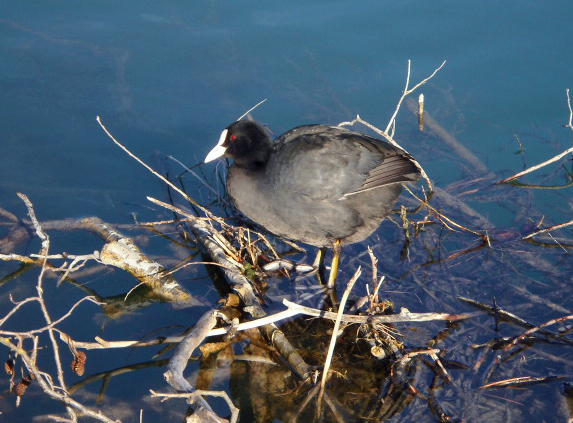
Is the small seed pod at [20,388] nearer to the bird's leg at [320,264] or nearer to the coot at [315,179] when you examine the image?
the coot at [315,179]

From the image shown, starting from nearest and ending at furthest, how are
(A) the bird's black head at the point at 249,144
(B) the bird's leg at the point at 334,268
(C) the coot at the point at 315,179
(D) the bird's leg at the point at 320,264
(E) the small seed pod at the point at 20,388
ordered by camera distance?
(E) the small seed pod at the point at 20,388 → (C) the coot at the point at 315,179 → (A) the bird's black head at the point at 249,144 → (B) the bird's leg at the point at 334,268 → (D) the bird's leg at the point at 320,264

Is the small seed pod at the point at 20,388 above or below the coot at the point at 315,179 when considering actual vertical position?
below

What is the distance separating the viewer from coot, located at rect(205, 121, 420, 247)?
11.6ft

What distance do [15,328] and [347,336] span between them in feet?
6.08

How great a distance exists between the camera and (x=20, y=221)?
4223 mm

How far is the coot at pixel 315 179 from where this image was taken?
3.54 metres

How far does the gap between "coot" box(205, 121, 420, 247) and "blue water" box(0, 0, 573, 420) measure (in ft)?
3.53

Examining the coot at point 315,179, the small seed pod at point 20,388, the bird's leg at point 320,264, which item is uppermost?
the coot at point 315,179

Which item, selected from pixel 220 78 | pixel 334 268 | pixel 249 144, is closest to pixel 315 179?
pixel 249 144

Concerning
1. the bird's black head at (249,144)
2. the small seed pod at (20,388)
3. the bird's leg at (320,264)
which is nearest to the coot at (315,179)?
the bird's black head at (249,144)

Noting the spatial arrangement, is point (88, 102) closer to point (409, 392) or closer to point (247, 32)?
point (247, 32)

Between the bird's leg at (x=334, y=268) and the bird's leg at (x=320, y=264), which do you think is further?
the bird's leg at (x=320, y=264)

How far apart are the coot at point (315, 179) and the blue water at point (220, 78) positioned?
3.53 ft

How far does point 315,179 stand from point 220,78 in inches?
112
